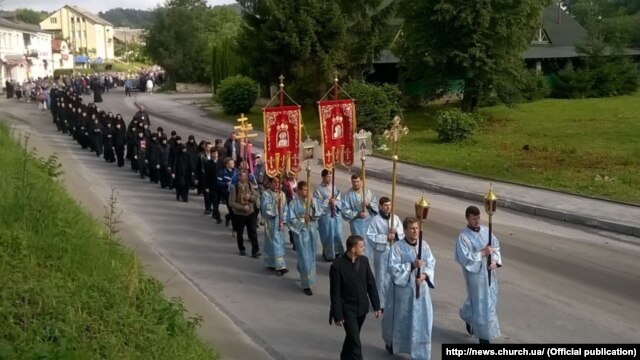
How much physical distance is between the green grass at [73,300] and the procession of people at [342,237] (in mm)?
1879

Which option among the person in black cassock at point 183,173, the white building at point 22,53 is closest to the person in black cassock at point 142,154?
the person in black cassock at point 183,173

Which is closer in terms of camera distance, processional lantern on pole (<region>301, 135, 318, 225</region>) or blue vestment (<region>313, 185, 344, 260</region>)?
processional lantern on pole (<region>301, 135, 318, 225</region>)

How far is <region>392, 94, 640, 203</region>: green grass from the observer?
20.4 meters

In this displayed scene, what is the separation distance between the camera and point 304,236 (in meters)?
11.5

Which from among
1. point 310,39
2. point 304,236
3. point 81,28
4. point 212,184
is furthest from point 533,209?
point 81,28

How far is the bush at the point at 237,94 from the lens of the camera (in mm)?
40031

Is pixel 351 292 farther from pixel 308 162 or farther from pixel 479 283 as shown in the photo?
pixel 308 162

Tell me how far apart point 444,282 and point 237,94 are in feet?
97.9

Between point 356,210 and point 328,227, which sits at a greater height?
point 356,210

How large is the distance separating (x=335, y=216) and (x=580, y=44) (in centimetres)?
3842

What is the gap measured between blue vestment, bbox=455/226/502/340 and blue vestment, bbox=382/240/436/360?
2.25 feet

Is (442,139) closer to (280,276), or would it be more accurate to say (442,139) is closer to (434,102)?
(434,102)

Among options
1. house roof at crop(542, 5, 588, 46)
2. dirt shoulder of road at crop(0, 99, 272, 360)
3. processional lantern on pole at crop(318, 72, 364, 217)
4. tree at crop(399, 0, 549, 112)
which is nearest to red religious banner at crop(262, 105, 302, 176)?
processional lantern on pole at crop(318, 72, 364, 217)

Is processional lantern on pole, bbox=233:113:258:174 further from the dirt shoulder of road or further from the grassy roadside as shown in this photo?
the grassy roadside
